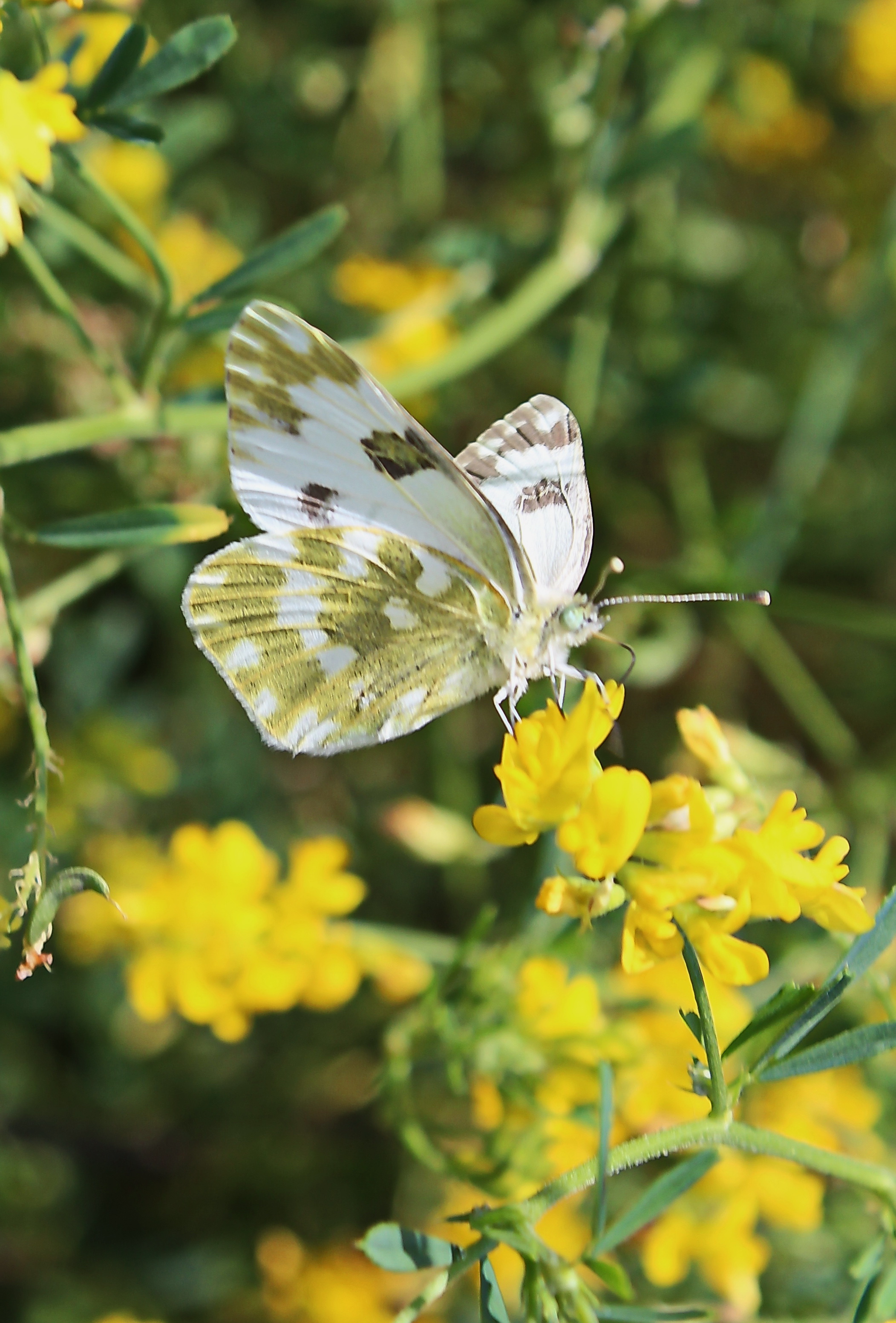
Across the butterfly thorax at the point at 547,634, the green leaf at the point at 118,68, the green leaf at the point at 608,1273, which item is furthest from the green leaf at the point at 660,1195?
the green leaf at the point at 118,68

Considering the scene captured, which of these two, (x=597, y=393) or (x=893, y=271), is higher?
(x=893, y=271)

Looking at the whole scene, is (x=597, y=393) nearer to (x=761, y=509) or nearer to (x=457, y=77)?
(x=761, y=509)

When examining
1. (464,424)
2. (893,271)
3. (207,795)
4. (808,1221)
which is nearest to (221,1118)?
(207,795)

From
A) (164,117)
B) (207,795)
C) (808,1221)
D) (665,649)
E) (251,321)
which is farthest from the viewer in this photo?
(207,795)

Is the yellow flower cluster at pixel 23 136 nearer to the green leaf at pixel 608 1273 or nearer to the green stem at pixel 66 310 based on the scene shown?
the green stem at pixel 66 310

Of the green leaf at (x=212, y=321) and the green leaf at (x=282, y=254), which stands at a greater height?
the green leaf at (x=282, y=254)

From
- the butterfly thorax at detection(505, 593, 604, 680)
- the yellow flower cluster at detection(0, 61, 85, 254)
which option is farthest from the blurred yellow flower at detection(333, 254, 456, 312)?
the yellow flower cluster at detection(0, 61, 85, 254)
